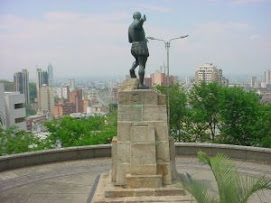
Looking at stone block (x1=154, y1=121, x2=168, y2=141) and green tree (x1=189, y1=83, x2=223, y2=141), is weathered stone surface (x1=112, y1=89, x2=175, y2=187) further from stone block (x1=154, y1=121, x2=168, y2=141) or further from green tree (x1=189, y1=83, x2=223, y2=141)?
green tree (x1=189, y1=83, x2=223, y2=141)

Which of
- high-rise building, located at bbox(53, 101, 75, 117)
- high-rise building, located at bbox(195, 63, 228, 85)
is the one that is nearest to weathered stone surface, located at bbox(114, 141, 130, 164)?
high-rise building, located at bbox(195, 63, 228, 85)

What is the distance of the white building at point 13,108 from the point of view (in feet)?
171

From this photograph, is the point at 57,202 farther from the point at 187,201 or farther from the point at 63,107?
the point at 63,107

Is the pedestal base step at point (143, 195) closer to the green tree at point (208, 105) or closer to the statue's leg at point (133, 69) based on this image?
the statue's leg at point (133, 69)

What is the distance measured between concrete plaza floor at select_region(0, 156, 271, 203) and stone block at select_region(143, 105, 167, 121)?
298cm

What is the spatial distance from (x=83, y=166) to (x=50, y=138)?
23.8 ft

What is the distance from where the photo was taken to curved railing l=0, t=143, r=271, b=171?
639 inches

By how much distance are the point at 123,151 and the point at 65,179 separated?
3.76 meters

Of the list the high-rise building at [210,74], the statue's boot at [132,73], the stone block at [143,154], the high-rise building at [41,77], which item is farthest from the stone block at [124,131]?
the high-rise building at [41,77]

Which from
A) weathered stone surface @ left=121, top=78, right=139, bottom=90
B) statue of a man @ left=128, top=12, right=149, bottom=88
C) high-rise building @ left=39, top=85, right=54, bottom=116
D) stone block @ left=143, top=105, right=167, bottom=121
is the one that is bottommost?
Answer: high-rise building @ left=39, top=85, right=54, bottom=116

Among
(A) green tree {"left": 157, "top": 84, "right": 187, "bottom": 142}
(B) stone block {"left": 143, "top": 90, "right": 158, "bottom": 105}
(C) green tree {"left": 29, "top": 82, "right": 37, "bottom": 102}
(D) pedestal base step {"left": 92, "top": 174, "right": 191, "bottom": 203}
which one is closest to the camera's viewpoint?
(D) pedestal base step {"left": 92, "top": 174, "right": 191, "bottom": 203}

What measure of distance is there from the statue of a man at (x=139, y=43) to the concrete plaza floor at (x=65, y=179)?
425cm

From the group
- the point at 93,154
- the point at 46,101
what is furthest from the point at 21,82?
the point at 93,154

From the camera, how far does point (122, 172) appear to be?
38.6 feet
